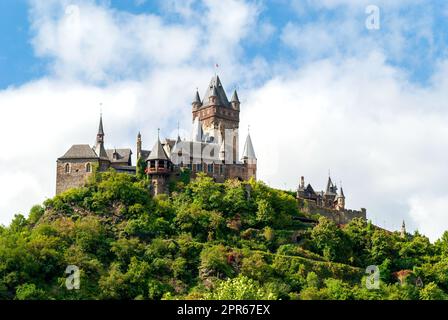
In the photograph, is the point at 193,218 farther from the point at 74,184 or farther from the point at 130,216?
the point at 74,184

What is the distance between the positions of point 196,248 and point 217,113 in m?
32.5

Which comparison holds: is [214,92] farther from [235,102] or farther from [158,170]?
[158,170]

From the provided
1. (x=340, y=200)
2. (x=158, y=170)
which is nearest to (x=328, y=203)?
(x=340, y=200)

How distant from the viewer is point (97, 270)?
82625 millimetres

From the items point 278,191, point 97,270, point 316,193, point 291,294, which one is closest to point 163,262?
point 97,270

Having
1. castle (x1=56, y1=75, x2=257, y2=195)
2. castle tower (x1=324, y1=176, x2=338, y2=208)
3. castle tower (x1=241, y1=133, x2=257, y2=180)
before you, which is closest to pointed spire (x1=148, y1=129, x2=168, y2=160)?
castle (x1=56, y1=75, x2=257, y2=195)

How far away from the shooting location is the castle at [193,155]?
9631 centimetres

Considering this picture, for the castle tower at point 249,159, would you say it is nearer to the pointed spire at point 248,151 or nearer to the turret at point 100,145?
the pointed spire at point 248,151

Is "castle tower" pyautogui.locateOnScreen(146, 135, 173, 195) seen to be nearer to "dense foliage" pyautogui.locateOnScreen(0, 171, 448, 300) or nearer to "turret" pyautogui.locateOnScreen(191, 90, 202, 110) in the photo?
"dense foliage" pyautogui.locateOnScreen(0, 171, 448, 300)

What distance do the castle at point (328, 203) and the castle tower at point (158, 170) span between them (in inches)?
601

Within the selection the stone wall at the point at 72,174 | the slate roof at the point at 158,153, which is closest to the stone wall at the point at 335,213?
the slate roof at the point at 158,153

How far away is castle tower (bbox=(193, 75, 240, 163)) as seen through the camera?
114625 millimetres

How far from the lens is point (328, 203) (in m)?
112
